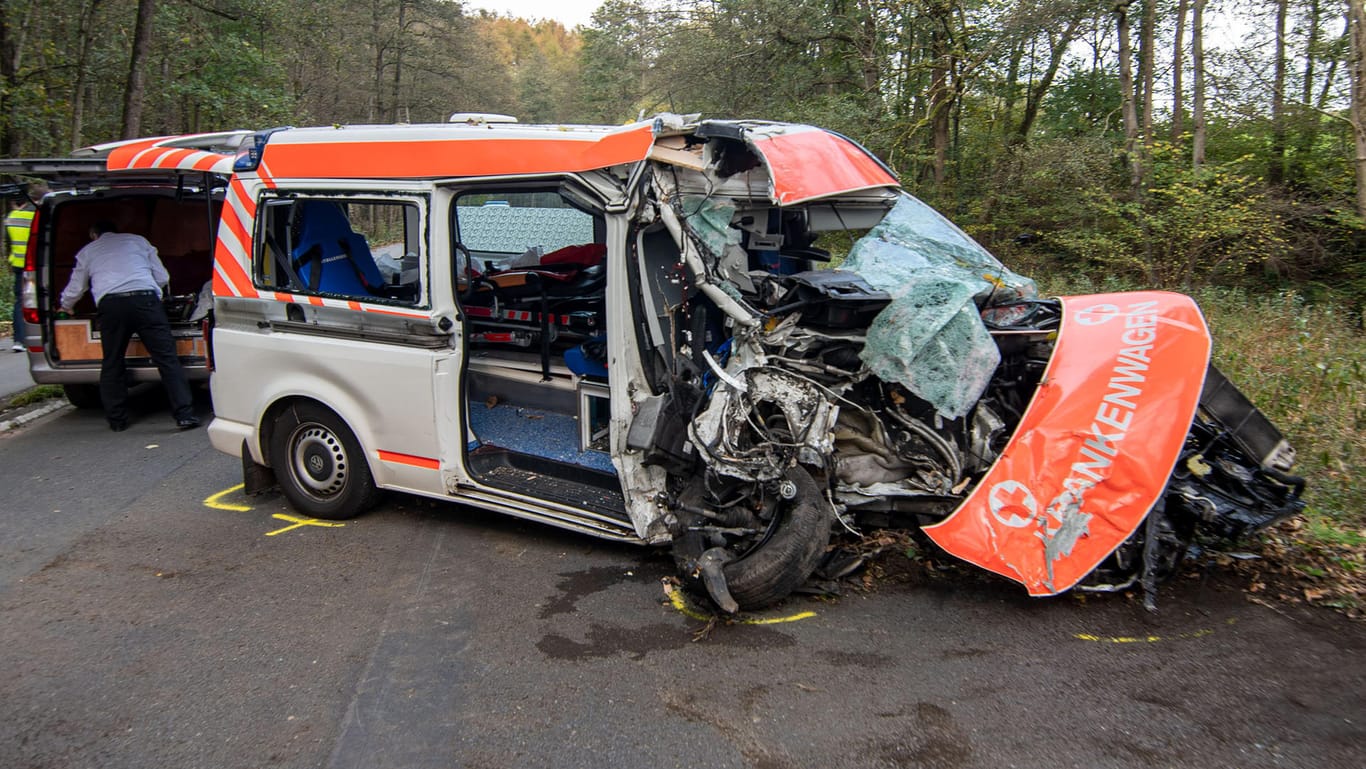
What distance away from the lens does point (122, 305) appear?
7.06 metres

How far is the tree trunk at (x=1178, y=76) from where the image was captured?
45.5 ft

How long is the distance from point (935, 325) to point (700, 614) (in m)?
1.78

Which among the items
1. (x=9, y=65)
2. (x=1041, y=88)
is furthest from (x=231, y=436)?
(x=1041, y=88)

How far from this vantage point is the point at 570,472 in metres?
4.89

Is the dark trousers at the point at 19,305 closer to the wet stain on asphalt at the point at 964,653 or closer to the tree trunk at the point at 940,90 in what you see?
the wet stain on asphalt at the point at 964,653

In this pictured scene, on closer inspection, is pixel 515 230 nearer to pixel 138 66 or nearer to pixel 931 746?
pixel 931 746

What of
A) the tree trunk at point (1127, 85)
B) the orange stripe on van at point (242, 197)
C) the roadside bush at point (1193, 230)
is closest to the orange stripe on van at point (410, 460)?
the orange stripe on van at point (242, 197)

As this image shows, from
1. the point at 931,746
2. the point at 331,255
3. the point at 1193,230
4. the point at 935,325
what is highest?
the point at 1193,230

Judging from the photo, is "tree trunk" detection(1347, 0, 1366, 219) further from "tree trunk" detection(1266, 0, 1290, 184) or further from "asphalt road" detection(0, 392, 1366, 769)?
"asphalt road" detection(0, 392, 1366, 769)

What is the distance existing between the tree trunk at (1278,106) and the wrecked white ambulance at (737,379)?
10.5 metres

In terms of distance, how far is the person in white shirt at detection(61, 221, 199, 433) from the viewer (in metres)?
7.06

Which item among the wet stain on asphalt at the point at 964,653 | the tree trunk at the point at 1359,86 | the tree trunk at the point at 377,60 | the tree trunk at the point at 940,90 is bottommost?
the wet stain on asphalt at the point at 964,653

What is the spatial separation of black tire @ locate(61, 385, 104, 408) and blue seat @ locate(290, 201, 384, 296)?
4540 mm

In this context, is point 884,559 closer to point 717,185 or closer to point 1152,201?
point 717,185
